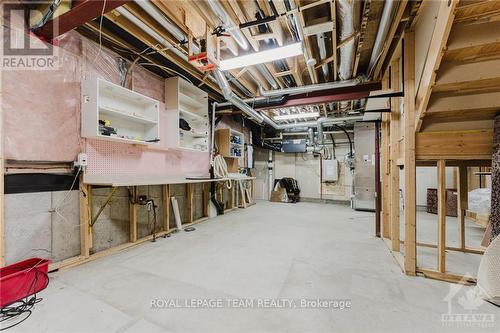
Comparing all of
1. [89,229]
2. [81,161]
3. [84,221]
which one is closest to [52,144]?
[81,161]

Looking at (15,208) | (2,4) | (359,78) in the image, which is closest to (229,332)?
(15,208)

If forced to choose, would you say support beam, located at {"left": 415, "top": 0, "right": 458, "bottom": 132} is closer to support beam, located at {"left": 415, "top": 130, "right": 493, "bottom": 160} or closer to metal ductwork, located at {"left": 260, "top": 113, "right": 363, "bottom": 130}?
support beam, located at {"left": 415, "top": 130, "right": 493, "bottom": 160}

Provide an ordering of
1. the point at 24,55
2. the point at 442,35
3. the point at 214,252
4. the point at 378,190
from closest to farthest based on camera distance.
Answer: the point at 442,35 → the point at 24,55 → the point at 214,252 → the point at 378,190

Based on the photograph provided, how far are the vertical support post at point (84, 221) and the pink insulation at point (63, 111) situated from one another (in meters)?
0.27

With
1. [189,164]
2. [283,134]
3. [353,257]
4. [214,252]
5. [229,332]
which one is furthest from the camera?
[283,134]

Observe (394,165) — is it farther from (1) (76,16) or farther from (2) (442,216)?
(1) (76,16)

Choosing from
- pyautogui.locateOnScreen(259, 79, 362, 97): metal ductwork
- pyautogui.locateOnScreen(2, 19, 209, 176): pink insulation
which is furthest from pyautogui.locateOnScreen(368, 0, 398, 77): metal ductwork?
pyautogui.locateOnScreen(2, 19, 209, 176): pink insulation

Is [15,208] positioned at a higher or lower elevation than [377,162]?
lower

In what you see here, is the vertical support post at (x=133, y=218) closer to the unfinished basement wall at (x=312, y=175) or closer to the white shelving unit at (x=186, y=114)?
the white shelving unit at (x=186, y=114)

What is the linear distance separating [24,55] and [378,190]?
190 inches

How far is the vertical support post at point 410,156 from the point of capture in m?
2.29

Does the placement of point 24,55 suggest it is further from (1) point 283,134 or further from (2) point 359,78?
(1) point 283,134

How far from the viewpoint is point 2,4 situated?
6.84 ft

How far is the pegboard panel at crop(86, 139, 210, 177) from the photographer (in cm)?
286
